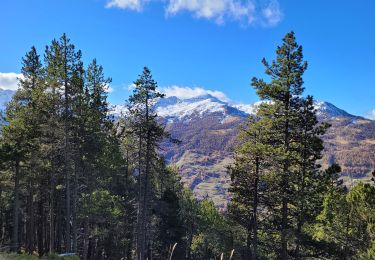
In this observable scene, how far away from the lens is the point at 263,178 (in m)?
24.1

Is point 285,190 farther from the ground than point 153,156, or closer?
closer

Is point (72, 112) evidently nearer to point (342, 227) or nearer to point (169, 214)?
point (342, 227)

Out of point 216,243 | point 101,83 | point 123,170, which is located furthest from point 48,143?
point 216,243

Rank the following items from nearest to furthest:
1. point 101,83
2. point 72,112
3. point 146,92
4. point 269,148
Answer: point 269,148
point 72,112
point 146,92
point 101,83

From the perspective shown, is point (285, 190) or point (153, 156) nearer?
point (285, 190)

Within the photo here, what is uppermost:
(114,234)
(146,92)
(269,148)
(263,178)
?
(146,92)

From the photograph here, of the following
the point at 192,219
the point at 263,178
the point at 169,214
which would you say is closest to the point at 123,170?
the point at 169,214

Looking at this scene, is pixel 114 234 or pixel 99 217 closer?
pixel 99 217

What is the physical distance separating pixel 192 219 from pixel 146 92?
134ft

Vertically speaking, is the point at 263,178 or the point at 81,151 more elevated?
the point at 81,151

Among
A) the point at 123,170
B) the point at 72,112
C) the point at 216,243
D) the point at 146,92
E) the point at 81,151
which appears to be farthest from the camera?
the point at 216,243

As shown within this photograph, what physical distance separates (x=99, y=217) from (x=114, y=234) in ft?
32.5

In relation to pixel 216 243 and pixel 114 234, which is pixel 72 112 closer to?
pixel 114 234

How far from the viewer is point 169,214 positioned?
49906mm
